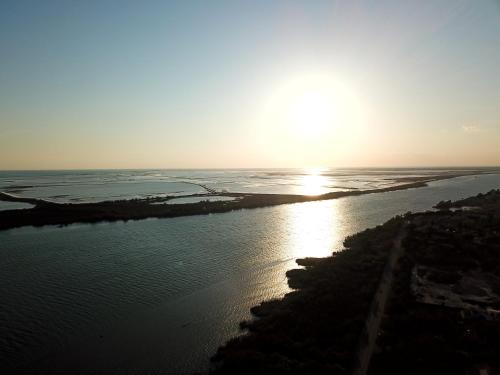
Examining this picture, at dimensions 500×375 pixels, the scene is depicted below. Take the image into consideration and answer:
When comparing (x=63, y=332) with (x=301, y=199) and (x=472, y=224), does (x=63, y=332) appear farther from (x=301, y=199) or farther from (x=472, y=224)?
(x=301, y=199)

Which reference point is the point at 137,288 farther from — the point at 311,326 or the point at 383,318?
the point at 383,318

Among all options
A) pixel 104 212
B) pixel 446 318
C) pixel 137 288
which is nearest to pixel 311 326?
pixel 446 318

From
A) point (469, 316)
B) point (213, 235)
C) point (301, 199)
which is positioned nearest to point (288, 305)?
point (469, 316)

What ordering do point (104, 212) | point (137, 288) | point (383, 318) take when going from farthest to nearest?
A: point (104, 212) → point (137, 288) → point (383, 318)

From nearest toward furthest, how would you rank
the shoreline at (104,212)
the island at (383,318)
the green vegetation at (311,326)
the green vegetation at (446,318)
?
the green vegetation at (446,318) → the island at (383,318) → the green vegetation at (311,326) → the shoreline at (104,212)

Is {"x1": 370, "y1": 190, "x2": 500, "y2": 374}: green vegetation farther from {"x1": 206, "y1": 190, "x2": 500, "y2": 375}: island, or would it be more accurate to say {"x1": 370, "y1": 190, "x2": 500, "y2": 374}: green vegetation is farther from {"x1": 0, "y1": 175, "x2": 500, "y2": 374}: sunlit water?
{"x1": 0, "y1": 175, "x2": 500, "y2": 374}: sunlit water

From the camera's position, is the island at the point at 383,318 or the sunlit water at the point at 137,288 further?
the sunlit water at the point at 137,288

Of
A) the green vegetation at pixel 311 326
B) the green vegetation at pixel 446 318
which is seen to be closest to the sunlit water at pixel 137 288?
the green vegetation at pixel 311 326

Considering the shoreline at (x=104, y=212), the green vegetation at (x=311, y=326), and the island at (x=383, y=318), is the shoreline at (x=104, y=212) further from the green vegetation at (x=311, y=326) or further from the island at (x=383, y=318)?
the green vegetation at (x=311, y=326)

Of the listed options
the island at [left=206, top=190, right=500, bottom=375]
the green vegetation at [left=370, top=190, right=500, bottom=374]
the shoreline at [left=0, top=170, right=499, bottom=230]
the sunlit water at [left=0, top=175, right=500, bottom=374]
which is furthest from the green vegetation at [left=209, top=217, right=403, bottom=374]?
the shoreline at [left=0, top=170, right=499, bottom=230]
